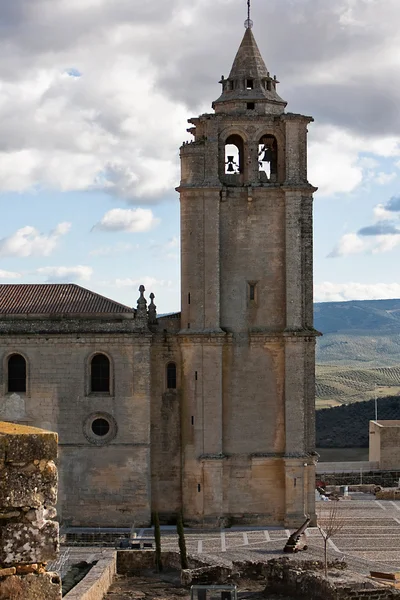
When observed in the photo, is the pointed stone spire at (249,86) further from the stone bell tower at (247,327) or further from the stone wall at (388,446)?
the stone wall at (388,446)

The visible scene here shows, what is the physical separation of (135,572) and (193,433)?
25.5ft

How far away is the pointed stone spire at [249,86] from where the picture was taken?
43188 mm

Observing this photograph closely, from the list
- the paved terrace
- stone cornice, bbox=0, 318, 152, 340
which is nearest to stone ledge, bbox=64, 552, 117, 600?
the paved terrace

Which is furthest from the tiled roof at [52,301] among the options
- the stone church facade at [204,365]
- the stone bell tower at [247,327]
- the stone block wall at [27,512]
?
the stone block wall at [27,512]

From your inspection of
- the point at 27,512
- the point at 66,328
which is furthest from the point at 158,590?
the point at 27,512

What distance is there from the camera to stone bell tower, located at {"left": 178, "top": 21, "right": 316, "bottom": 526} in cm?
4144

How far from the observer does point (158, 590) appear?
32.2 meters

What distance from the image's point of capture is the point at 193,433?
41.6 m

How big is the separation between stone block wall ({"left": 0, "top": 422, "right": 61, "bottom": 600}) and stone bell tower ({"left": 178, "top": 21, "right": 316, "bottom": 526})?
33370 millimetres

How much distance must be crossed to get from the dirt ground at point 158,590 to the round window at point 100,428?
7.84m

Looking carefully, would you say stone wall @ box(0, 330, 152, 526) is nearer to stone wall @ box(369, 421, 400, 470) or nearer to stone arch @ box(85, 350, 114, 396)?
stone arch @ box(85, 350, 114, 396)

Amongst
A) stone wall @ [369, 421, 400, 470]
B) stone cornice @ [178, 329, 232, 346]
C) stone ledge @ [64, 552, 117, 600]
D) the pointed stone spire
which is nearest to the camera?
stone ledge @ [64, 552, 117, 600]

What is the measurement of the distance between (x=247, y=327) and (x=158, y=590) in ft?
42.4

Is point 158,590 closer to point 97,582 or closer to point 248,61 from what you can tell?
point 97,582
